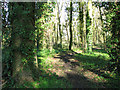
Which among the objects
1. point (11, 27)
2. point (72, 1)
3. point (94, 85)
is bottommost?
point (94, 85)

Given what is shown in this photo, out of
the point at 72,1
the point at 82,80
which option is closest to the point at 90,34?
the point at 72,1

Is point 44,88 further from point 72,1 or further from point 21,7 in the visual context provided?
point 72,1

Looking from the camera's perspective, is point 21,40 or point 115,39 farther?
point 115,39

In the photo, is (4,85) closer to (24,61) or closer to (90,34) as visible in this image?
(24,61)

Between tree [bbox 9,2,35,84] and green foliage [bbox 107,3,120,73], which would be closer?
tree [bbox 9,2,35,84]

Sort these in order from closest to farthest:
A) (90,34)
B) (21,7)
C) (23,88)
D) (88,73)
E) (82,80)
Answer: (23,88)
(21,7)
(82,80)
(88,73)
(90,34)

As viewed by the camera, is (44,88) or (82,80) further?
(82,80)

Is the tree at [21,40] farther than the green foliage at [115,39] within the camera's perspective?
No

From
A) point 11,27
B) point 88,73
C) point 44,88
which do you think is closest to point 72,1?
point 88,73

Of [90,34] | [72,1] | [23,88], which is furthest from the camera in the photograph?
[72,1]

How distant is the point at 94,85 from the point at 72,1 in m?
18.1

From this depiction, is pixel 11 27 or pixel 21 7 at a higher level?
pixel 21 7

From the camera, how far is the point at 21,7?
21.8ft

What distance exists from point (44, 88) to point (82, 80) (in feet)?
9.89
